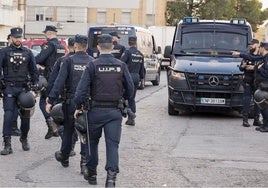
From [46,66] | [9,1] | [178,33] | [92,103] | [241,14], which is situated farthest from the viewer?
[241,14]

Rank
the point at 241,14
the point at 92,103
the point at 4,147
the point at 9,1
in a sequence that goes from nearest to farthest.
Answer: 1. the point at 92,103
2. the point at 4,147
3. the point at 9,1
4. the point at 241,14

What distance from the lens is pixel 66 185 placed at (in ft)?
22.4

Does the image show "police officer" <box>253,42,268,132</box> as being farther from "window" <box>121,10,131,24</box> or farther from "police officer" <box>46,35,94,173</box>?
"window" <box>121,10,131,24</box>

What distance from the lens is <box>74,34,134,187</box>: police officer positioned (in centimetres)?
640

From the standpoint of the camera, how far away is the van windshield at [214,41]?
561 inches

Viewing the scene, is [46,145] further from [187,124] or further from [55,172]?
[187,124]

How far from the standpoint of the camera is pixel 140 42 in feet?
68.0

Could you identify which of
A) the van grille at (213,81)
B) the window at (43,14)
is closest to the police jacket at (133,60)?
the van grille at (213,81)


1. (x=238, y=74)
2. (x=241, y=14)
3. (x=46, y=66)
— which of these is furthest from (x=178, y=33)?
(x=241, y=14)

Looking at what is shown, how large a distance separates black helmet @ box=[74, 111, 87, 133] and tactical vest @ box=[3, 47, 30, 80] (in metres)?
2.27

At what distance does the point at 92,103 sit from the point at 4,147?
2672 millimetres

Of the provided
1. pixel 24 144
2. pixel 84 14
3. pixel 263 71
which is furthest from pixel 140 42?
pixel 84 14

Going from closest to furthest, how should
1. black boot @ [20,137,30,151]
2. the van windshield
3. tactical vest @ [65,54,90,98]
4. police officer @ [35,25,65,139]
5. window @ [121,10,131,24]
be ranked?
tactical vest @ [65,54,90,98] → black boot @ [20,137,30,151] → police officer @ [35,25,65,139] → the van windshield → window @ [121,10,131,24]

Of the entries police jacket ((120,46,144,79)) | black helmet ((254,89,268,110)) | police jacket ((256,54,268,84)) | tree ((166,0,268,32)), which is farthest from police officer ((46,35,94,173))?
tree ((166,0,268,32))
